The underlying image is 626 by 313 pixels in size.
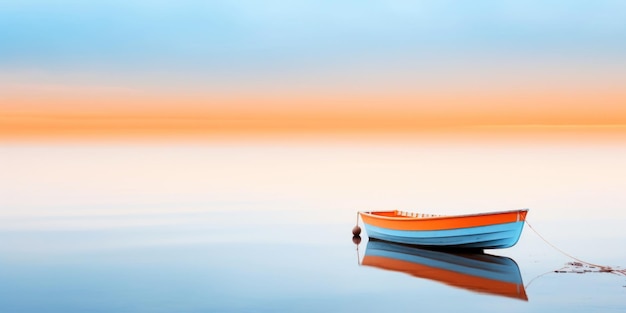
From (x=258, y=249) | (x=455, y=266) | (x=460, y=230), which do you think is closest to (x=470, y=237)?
(x=460, y=230)

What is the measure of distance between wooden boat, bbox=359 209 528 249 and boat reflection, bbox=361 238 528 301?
32cm

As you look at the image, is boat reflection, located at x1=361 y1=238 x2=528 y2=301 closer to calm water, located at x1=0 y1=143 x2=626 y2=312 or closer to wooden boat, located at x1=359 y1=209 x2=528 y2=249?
wooden boat, located at x1=359 y1=209 x2=528 y2=249

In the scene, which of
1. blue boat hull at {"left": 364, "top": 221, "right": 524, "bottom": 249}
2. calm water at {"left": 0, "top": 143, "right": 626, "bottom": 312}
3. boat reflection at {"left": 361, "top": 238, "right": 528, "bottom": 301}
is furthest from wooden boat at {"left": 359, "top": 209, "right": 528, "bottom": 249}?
calm water at {"left": 0, "top": 143, "right": 626, "bottom": 312}

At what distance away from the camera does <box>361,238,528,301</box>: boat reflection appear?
2236cm

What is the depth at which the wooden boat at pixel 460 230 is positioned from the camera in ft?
85.0

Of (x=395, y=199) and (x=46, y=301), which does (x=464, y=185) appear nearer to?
(x=395, y=199)

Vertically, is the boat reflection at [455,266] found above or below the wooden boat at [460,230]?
below

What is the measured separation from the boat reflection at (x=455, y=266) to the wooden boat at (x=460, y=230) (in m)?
0.32

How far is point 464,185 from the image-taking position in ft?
207

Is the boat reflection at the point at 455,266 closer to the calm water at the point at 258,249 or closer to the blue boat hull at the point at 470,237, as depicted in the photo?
the blue boat hull at the point at 470,237

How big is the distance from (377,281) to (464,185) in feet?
134

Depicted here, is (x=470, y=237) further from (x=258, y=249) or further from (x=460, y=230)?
(x=258, y=249)

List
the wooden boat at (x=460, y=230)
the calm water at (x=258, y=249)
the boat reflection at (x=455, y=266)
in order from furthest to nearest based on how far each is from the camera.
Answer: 1. the wooden boat at (x=460, y=230)
2. the boat reflection at (x=455, y=266)
3. the calm water at (x=258, y=249)

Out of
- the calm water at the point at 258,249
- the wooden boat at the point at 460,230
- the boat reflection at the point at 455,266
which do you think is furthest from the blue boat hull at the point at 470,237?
the calm water at the point at 258,249
